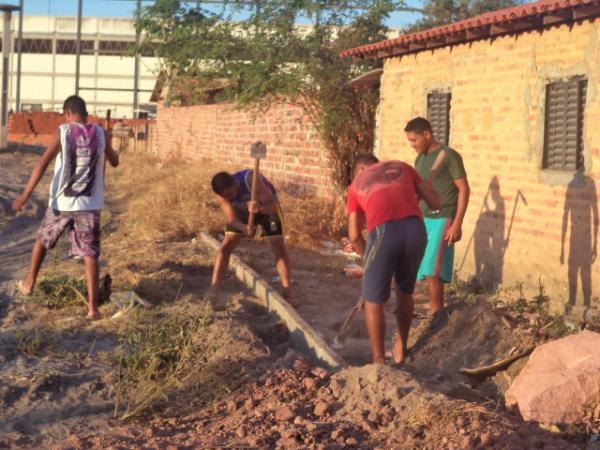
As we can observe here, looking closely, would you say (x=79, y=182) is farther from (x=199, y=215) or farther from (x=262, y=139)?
(x=262, y=139)

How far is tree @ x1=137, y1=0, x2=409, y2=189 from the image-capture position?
15969 millimetres

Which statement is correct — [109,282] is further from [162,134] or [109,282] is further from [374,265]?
[162,134]

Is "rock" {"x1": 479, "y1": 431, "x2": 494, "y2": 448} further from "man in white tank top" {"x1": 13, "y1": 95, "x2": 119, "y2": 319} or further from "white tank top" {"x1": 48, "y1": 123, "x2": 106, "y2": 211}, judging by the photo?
"white tank top" {"x1": 48, "y1": 123, "x2": 106, "y2": 211}

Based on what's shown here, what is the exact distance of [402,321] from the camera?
7184 millimetres

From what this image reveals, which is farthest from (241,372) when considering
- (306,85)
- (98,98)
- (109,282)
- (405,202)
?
(98,98)

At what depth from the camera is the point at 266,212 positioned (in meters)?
9.20

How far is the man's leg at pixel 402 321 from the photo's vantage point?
278 inches

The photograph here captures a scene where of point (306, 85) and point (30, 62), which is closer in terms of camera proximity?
point (306, 85)

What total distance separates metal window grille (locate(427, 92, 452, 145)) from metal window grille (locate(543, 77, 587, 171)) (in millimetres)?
2253

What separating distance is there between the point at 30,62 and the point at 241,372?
5895 centimetres

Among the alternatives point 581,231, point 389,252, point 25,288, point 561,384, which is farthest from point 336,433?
point 581,231

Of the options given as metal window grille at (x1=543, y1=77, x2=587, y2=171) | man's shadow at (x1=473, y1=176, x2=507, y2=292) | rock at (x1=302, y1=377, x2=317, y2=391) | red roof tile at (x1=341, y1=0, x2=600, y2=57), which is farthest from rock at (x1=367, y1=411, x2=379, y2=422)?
man's shadow at (x1=473, y1=176, x2=507, y2=292)

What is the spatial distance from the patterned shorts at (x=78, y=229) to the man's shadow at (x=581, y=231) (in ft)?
14.6

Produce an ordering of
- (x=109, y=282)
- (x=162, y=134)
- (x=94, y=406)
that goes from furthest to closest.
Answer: (x=162, y=134) < (x=109, y=282) < (x=94, y=406)
